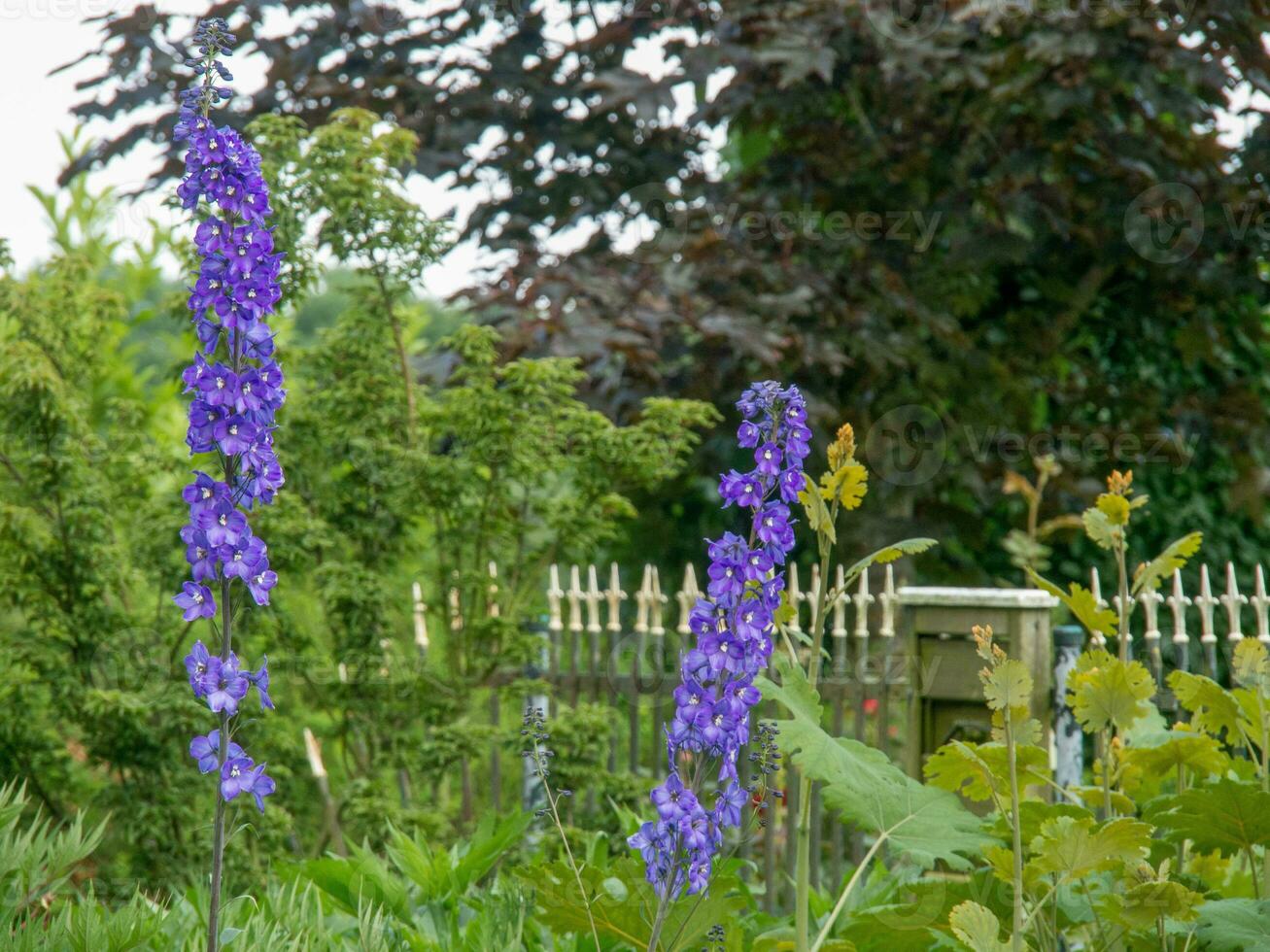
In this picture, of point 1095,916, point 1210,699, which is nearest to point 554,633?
point 1095,916

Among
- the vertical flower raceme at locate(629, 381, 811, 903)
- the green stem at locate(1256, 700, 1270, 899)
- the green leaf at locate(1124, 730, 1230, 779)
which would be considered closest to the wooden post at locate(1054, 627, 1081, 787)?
A: the green leaf at locate(1124, 730, 1230, 779)

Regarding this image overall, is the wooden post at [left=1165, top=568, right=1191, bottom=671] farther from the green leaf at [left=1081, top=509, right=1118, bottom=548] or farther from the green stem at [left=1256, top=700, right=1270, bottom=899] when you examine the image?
the green leaf at [left=1081, top=509, right=1118, bottom=548]

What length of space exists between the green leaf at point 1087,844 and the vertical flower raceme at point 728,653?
0.53 meters

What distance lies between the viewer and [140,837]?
421cm

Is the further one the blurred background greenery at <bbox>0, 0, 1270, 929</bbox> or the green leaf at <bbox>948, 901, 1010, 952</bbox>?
the blurred background greenery at <bbox>0, 0, 1270, 929</bbox>

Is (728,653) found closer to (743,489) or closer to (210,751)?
(743,489)

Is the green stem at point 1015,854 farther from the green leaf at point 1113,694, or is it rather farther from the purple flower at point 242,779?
the purple flower at point 242,779

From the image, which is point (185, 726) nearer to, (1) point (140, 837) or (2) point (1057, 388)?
(1) point (140, 837)

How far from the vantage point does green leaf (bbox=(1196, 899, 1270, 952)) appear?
2182 millimetres

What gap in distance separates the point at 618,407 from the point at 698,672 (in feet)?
10.2

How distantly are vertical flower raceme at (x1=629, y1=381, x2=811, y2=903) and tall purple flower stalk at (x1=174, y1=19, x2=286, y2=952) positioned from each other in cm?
68

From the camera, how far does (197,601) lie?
7.17 feet

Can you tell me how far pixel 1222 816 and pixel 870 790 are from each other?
2.57 ft

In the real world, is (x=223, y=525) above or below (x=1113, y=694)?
above
